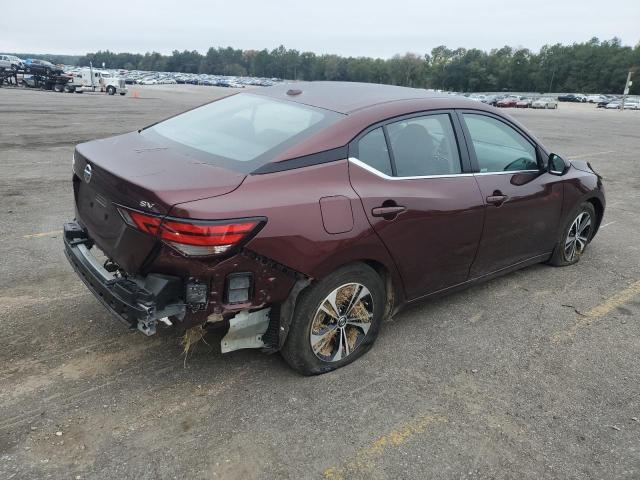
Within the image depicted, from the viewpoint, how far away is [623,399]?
3.13 metres

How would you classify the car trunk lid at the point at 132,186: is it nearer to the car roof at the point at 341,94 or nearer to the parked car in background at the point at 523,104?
the car roof at the point at 341,94

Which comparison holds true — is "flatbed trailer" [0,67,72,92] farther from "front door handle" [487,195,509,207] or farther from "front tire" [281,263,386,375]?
→ "front tire" [281,263,386,375]

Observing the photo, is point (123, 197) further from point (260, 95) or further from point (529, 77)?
point (529, 77)

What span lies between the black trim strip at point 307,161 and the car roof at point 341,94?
1.18ft

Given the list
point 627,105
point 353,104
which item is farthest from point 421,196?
point 627,105

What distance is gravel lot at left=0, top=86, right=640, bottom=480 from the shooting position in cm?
251

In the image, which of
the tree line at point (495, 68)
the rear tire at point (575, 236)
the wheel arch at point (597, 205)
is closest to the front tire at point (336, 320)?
the rear tire at point (575, 236)

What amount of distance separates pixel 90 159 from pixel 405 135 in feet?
6.49

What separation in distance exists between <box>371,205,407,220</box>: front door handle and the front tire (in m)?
0.33

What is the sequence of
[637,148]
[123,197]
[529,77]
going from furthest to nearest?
[529,77] → [637,148] → [123,197]

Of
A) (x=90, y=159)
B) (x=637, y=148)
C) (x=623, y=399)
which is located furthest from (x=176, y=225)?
(x=637, y=148)

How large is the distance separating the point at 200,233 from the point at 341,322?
3.72ft

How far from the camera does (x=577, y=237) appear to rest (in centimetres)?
519

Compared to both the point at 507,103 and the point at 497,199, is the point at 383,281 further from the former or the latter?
the point at 507,103
